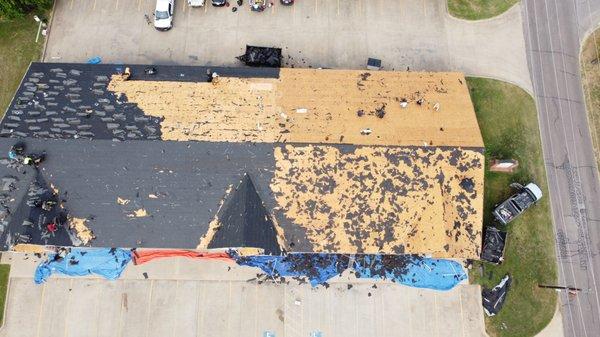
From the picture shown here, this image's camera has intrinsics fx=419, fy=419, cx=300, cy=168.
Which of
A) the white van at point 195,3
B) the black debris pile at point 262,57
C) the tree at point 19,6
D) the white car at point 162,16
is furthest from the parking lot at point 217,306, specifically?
the white van at point 195,3

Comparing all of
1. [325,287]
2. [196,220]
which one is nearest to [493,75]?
[325,287]

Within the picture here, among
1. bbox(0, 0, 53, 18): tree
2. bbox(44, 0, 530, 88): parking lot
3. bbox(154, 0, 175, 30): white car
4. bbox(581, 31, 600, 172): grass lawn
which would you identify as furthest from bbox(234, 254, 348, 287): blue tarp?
bbox(0, 0, 53, 18): tree

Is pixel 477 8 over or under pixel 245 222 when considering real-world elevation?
over

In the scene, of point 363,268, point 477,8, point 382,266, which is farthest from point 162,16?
point 477,8

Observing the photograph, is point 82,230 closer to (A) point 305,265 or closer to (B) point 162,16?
(A) point 305,265

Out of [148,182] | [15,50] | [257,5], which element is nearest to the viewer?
[148,182]

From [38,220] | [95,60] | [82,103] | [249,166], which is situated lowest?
[38,220]

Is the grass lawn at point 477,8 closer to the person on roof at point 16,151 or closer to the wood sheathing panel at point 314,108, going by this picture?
the wood sheathing panel at point 314,108
